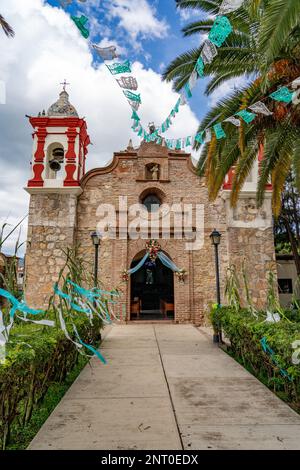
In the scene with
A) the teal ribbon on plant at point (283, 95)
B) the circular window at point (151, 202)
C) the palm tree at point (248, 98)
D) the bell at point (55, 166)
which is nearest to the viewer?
the teal ribbon on plant at point (283, 95)

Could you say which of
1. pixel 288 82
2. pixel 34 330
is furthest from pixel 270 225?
pixel 34 330

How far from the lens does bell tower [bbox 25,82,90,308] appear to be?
1188 centimetres

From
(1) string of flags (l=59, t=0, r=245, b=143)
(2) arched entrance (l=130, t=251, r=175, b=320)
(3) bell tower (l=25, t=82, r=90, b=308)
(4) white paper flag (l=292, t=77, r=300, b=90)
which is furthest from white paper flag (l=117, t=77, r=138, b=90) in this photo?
(2) arched entrance (l=130, t=251, r=175, b=320)

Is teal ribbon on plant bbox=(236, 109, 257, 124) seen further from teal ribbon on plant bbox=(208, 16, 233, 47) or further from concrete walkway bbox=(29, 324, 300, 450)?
concrete walkway bbox=(29, 324, 300, 450)

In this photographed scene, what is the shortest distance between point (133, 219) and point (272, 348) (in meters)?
9.05

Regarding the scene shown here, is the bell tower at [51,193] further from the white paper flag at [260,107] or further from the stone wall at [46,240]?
the white paper flag at [260,107]

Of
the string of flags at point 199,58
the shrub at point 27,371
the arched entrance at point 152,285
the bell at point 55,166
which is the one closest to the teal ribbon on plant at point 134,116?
the string of flags at point 199,58

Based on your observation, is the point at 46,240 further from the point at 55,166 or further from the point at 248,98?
the point at 248,98

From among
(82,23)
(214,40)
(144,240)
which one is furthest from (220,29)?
(144,240)

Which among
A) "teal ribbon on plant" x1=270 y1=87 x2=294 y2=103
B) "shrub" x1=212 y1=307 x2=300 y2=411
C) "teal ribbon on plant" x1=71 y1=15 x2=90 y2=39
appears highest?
"teal ribbon on plant" x1=71 y1=15 x2=90 y2=39

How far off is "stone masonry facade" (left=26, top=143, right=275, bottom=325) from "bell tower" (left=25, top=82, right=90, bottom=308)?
4cm

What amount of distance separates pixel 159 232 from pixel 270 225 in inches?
172

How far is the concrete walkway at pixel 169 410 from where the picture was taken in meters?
3.17

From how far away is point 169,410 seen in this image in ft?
13.1
